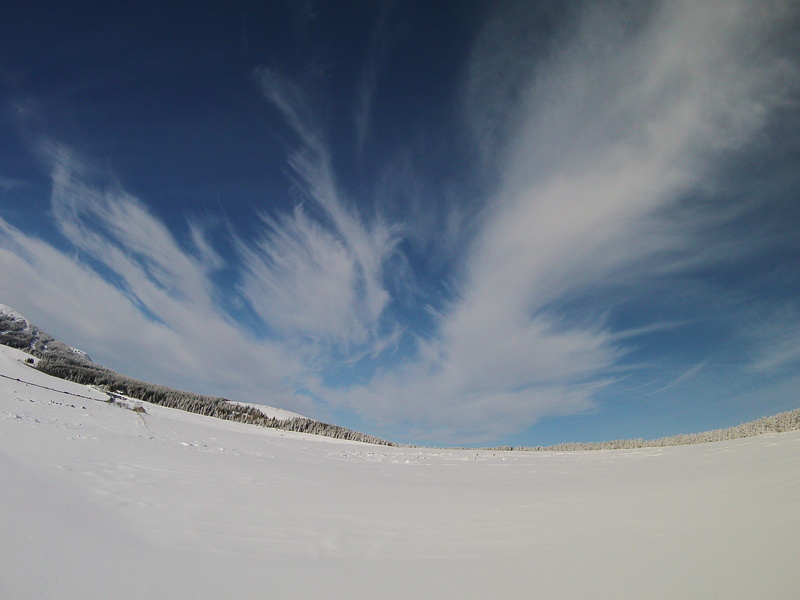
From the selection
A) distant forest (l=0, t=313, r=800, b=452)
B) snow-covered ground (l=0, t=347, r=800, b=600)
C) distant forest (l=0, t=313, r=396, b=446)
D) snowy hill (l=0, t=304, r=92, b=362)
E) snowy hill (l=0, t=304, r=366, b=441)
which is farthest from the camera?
snowy hill (l=0, t=304, r=92, b=362)

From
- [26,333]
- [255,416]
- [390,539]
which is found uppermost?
[26,333]

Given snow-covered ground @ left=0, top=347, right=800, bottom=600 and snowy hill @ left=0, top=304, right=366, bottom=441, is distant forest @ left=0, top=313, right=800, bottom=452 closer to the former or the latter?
snowy hill @ left=0, top=304, right=366, bottom=441

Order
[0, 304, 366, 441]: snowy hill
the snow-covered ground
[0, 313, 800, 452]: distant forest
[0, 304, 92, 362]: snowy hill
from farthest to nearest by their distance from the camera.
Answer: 1. [0, 304, 92, 362]: snowy hill
2. [0, 304, 366, 441]: snowy hill
3. [0, 313, 800, 452]: distant forest
4. the snow-covered ground

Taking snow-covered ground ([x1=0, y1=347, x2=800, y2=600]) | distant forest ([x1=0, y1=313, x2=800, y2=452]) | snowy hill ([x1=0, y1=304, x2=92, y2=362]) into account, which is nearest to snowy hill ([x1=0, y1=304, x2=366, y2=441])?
distant forest ([x1=0, y1=313, x2=800, y2=452])

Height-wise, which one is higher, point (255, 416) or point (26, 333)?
point (26, 333)

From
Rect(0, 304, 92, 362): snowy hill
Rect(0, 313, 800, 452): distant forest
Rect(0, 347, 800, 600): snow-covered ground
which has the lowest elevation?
Rect(0, 347, 800, 600): snow-covered ground

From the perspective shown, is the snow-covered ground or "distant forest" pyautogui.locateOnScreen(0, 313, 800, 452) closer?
the snow-covered ground

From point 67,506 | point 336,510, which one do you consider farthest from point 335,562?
point 67,506

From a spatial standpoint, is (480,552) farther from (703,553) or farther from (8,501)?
(8,501)

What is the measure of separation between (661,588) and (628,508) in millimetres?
2322

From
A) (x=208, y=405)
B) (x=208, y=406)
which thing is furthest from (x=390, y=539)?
(x=208, y=405)

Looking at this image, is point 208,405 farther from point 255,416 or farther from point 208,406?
point 255,416

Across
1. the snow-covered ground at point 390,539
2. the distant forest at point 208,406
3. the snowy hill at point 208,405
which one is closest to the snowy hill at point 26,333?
the snowy hill at point 208,405

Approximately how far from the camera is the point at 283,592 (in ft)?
7.18
